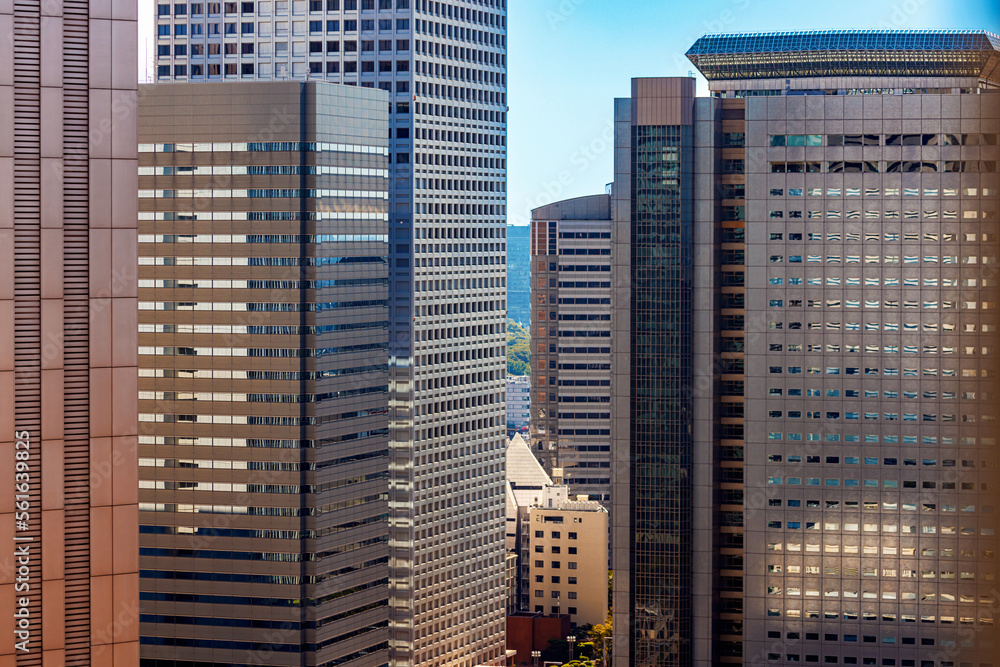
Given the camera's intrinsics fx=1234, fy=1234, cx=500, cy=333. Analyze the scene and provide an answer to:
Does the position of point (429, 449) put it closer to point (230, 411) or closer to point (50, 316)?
point (230, 411)

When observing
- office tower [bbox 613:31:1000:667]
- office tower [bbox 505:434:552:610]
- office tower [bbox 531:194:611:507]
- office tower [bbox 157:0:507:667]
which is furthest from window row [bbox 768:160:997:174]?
office tower [bbox 505:434:552:610]

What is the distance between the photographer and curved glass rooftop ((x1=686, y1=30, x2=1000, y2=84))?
62.3 meters

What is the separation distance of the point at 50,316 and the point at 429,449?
6358 cm

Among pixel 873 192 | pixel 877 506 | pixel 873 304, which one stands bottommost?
pixel 877 506

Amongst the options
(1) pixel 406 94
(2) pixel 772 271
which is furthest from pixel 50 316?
(1) pixel 406 94

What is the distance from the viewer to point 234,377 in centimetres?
5278

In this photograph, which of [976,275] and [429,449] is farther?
[429,449]

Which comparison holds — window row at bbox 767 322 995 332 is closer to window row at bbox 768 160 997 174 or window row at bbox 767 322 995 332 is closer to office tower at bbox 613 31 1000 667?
office tower at bbox 613 31 1000 667

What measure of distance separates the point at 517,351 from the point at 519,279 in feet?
35.1

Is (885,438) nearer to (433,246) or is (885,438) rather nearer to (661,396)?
(661,396)

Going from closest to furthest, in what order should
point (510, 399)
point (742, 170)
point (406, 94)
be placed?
point (742, 170) → point (406, 94) → point (510, 399)

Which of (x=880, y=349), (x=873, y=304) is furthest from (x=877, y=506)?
(x=873, y=304)

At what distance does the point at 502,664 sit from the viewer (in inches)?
3501

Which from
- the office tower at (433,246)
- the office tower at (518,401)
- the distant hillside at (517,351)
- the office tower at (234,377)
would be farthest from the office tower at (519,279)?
the office tower at (234,377)
